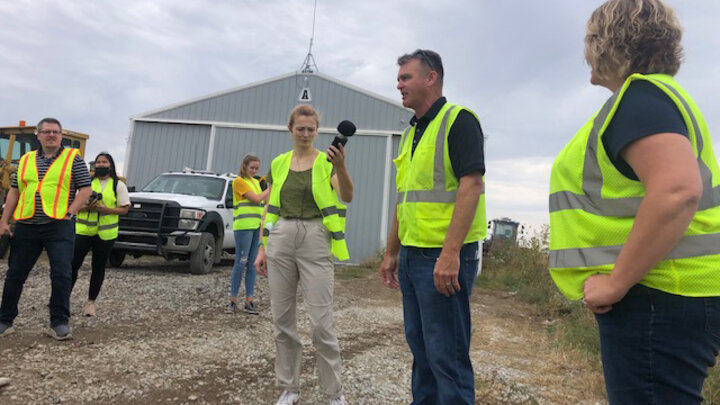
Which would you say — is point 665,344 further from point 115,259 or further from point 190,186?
point 115,259

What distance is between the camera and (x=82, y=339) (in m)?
4.63

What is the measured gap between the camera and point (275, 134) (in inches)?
575

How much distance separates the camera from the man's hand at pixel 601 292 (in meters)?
1.37

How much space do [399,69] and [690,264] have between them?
66.0 inches

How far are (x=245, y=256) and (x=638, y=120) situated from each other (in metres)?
5.25

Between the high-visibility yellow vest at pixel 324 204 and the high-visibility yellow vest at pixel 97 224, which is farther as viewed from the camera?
the high-visibility yellow vest at pixel 97 224

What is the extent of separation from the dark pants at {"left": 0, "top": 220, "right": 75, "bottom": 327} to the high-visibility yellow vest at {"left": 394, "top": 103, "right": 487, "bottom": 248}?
374cm

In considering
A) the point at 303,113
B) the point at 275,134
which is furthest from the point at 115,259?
the point at 303,113

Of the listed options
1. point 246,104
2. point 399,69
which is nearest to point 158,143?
point 246,104

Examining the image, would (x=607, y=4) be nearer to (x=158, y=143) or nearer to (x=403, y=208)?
(x=403, y=208)

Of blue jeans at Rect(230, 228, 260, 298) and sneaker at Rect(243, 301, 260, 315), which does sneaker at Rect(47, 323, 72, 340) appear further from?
sneaker at Rect(243, 301, 260, 315)

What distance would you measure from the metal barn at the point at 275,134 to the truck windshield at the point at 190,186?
13.2 ft

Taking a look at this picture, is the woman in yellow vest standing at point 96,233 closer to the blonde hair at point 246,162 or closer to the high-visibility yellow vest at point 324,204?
the blonde hair at point 246,162

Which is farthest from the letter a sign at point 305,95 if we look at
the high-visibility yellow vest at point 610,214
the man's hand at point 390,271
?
the high-visibility yellow vest at point 610,214
